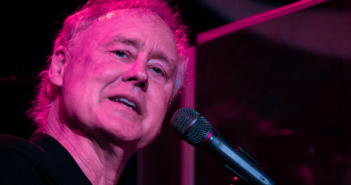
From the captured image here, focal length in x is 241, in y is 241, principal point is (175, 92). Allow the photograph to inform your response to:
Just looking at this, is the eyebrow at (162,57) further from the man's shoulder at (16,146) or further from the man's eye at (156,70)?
Answer: the man's shoulder at (16,146)

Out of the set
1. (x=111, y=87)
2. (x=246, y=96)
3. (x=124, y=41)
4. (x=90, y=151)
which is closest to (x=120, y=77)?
(x=111, y=87)

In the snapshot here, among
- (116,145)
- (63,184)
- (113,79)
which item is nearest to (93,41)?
(113,79)

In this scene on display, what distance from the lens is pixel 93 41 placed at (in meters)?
0.98

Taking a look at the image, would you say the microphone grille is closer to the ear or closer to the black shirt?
the black shirt

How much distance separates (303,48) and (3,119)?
182 centimetres

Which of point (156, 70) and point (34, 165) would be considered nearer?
point (34, 165)

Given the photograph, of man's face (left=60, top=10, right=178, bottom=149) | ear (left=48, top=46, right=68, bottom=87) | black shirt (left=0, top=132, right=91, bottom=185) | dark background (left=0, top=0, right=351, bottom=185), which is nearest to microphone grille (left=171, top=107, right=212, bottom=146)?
man's face (left=60, top=10, right=178, bottom=149)

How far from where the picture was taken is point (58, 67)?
102cm

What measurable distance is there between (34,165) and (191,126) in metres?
0.49

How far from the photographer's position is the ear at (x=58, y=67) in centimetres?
98

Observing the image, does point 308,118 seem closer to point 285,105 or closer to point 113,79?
point 285,105

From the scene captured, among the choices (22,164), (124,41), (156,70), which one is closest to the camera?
(22,164)

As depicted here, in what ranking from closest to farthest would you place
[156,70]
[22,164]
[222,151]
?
1. [22,164]
2. [222,151]
3. [156,70]

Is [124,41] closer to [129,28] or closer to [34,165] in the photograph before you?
[129,28]
